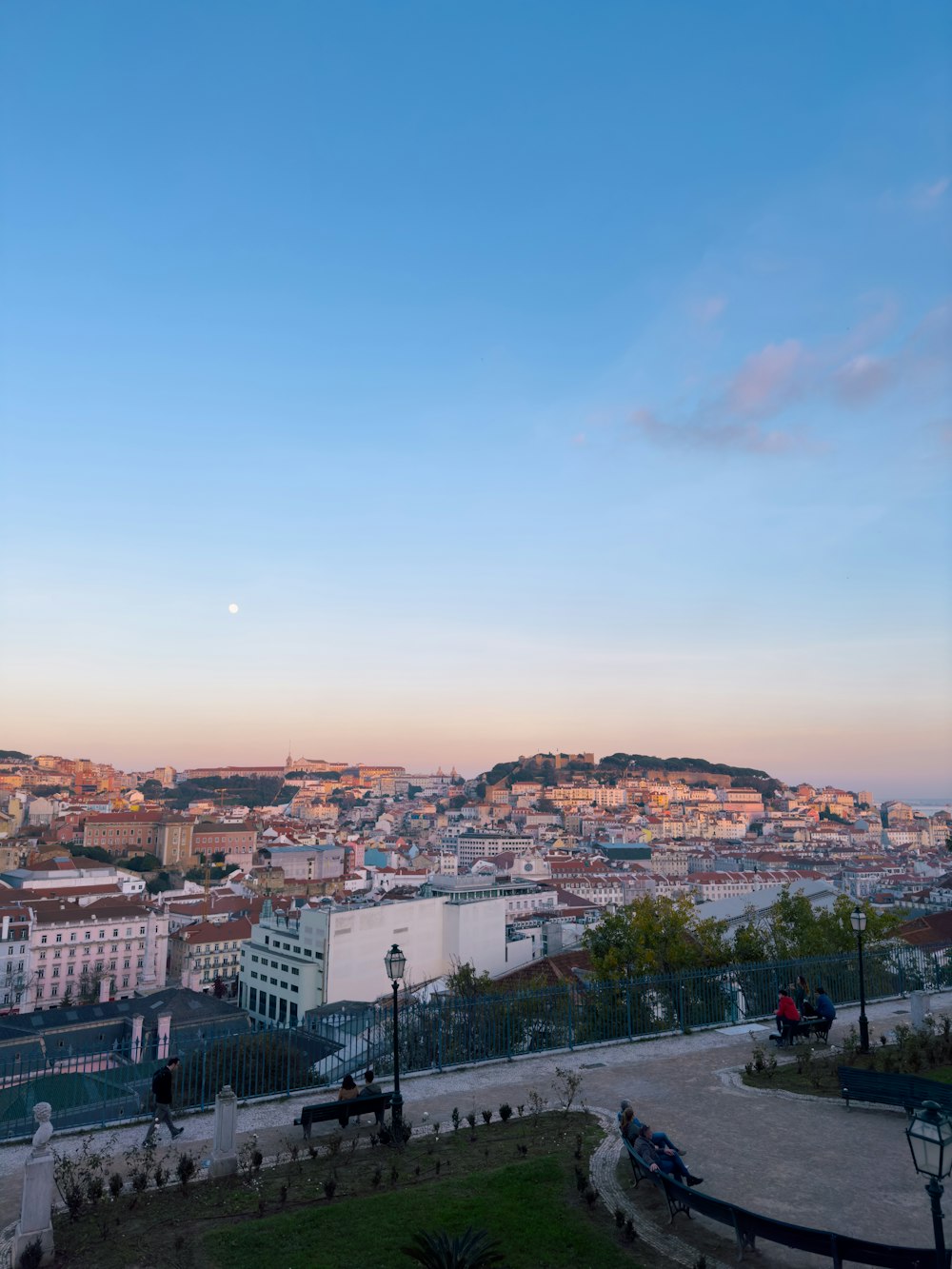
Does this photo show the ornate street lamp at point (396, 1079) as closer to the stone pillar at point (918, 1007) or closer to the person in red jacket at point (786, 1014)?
the person in red jacket at point (786, 1014)

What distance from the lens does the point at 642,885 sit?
395ft

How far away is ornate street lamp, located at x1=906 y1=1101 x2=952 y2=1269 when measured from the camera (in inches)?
237

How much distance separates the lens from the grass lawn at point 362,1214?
7.57 meters

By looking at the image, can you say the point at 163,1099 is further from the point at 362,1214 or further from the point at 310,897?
the point at 310,897

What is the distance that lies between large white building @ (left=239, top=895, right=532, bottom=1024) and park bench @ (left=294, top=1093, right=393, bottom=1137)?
45.0m

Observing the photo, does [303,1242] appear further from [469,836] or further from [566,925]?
[469,836]

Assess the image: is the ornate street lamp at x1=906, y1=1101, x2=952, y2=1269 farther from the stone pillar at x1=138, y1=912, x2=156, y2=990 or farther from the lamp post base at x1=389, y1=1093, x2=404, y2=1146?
the stone pillar at x1=138, y1=912, x2=156, y2=990

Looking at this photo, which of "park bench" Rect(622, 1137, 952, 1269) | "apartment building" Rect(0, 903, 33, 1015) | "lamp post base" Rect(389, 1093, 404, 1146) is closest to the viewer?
"park bench" Rect(622, 1137, 952, 1269)

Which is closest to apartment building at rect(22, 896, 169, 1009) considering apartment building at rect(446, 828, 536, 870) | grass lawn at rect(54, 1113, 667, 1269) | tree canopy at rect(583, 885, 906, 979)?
tree canopy at rect(583, 885, 906, 979)

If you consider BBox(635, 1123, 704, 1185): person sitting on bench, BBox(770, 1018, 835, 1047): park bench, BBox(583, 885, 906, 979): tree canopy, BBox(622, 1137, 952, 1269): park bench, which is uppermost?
BBox(622, 1137, 952, 1269): park bench

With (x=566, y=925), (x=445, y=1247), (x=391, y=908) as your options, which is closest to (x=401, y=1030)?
(x=445, y=1247)

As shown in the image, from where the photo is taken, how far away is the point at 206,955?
82188 millimetres

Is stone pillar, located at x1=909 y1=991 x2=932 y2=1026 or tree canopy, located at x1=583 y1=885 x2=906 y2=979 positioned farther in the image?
tree canopy, located at x1=583 y1=885 x2=906 y2=979

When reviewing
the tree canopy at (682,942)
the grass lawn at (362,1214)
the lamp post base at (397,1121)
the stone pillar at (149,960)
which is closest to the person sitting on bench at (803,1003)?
the grass lawn at (362,1214)
